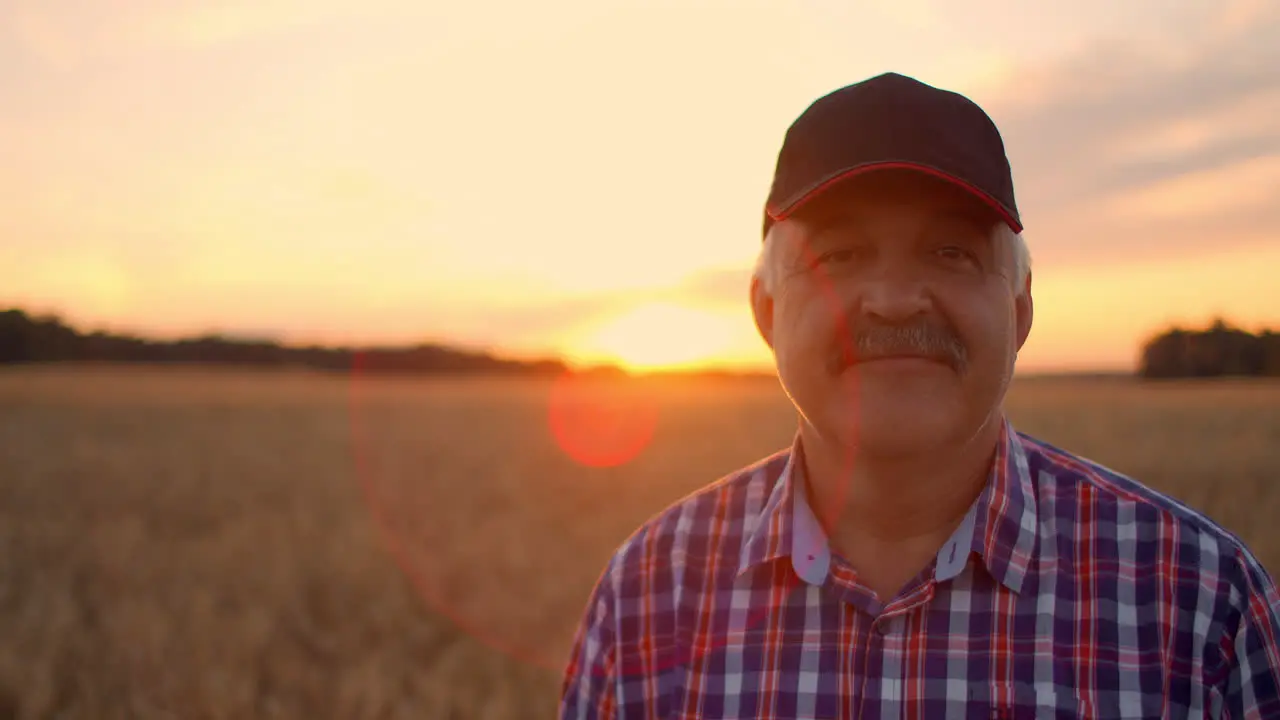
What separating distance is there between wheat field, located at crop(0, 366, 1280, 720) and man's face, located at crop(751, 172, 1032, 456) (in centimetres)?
346

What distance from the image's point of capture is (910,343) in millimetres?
1857

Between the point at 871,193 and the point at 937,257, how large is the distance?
19 cm

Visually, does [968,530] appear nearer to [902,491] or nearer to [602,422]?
[902,491]

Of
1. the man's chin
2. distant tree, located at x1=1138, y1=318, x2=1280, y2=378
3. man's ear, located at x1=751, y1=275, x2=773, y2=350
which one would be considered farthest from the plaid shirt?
distant tree, located at x1=1138, y1=318, x2=1280, y2=378

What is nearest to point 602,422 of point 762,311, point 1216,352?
point 1216,352

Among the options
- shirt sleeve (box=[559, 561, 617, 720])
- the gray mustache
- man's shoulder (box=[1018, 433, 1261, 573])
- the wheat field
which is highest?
the gray mustache

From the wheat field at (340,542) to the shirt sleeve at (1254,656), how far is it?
145 inches

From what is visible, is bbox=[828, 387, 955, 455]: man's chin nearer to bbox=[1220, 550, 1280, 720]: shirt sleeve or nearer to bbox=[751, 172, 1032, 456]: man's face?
bbox=[751, 172, 1032, 456]: man's face

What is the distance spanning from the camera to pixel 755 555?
2.02m

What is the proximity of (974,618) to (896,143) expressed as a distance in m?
0.97

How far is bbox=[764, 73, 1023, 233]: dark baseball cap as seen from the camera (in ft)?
6.24

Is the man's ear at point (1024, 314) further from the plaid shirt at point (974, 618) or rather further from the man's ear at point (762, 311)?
the man's ear at point (762, 311)

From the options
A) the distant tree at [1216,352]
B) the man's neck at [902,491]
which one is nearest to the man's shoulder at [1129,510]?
the man's neck at [902,491]

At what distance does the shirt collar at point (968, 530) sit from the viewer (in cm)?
186
